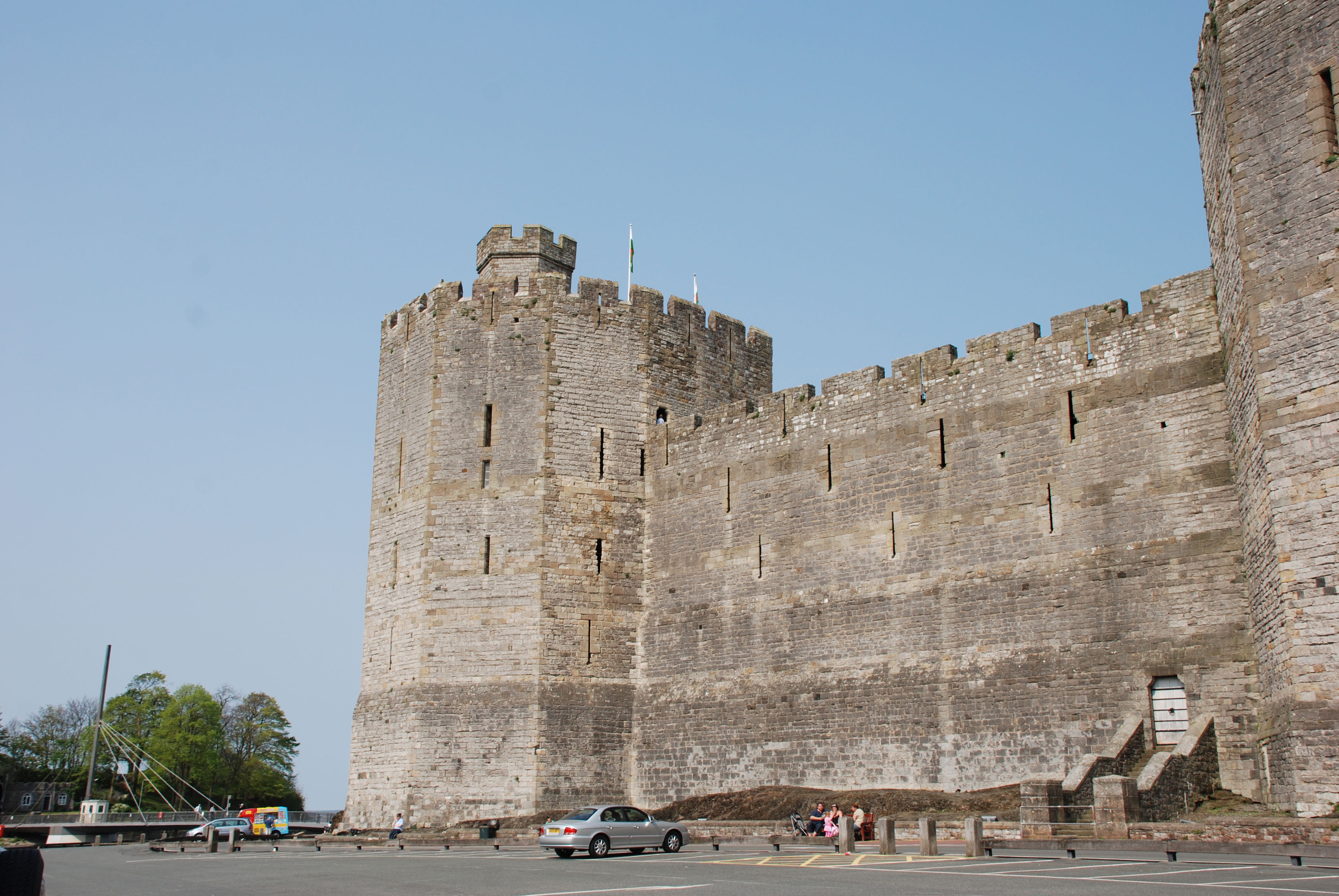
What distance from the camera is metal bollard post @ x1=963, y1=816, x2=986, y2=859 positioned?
13.4 m

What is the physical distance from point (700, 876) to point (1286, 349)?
388 inches

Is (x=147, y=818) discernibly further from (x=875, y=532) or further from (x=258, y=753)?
(x=875, y=532)

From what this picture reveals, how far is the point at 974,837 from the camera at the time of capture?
1344 cm

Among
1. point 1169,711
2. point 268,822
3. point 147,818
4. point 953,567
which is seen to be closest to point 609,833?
point 953,567

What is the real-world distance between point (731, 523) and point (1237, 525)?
9.82m

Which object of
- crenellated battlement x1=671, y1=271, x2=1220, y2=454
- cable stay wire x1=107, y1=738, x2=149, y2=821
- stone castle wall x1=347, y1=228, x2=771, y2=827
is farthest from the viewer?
cable stay wire x1=107, y1=738, x2=149, y2=821

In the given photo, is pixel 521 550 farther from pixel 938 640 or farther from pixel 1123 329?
pixel 1123 329

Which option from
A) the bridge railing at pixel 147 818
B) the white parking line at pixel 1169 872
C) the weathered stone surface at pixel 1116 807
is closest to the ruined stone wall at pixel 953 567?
the weathered stone surface at pixel 1116 807

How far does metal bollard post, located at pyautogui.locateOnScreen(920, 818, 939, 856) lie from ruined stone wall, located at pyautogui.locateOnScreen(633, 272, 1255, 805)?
4.11 meters

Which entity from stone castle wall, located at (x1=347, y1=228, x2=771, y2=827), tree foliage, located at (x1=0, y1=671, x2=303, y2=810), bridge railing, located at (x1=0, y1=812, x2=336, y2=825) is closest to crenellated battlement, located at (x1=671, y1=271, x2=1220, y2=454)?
stone castle wall, located at (x1=347, y1=228, x2=771, y2=827)

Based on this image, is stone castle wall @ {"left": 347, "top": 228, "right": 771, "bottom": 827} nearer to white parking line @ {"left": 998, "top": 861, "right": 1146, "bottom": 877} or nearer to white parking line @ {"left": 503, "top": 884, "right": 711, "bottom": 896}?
white parking line @ {"left": 503, "top": 884, "right": 711, "bottom": 896}

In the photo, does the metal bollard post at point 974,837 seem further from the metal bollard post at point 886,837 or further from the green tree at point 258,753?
the green tree at point 258,753

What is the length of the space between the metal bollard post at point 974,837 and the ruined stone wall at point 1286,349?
3.65m

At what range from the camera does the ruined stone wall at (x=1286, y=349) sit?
13.3 metres
